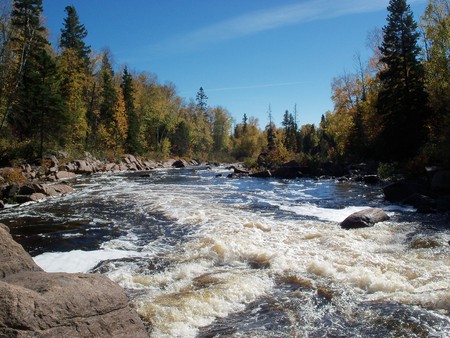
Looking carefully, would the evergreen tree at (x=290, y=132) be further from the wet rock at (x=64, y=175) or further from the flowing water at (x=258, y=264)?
the flowing water at (x=258, y=264)

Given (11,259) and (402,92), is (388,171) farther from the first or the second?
(11,259)

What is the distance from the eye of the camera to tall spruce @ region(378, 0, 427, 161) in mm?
27141

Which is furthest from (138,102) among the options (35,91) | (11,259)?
(11,259)

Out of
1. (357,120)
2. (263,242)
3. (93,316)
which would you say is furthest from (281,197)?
(357,120)

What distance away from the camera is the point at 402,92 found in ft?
93.7

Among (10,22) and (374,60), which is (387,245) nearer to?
(10,22)

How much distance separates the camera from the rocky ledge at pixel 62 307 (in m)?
3.58

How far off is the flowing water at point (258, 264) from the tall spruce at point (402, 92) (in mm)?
14747

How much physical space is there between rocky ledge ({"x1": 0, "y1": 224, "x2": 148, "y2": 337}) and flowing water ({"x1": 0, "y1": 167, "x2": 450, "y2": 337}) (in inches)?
35.5

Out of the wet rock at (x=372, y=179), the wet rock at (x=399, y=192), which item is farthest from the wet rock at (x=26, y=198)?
the wet rock at (x=372, y=179)

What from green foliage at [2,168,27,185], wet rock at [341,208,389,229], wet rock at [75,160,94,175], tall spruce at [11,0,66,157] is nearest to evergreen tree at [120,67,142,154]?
tall spruce at [11,0,66,157]

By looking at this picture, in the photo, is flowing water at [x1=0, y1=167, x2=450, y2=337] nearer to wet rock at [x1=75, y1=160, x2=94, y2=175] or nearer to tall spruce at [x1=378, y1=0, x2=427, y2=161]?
tall spruce at [x1=378, y1=0, x2=427, y2=161]

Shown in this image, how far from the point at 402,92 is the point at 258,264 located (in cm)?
2624

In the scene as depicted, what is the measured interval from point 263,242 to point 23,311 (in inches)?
274
